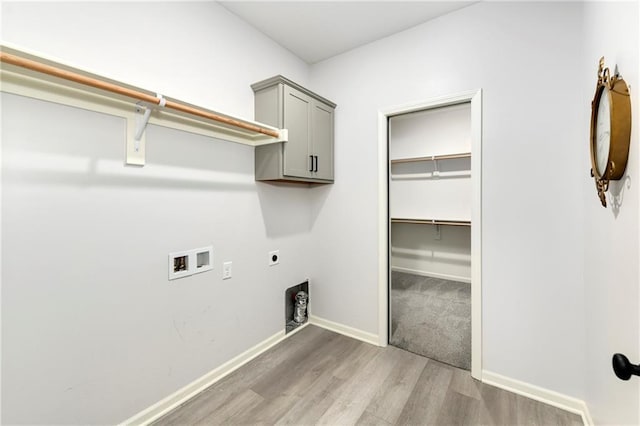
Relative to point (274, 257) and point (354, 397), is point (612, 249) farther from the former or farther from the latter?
point (274, 257)

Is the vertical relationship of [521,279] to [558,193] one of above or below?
below

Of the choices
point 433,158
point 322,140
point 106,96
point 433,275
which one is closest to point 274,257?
point 322,140

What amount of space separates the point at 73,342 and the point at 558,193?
2800 millimetres

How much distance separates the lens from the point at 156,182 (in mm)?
1567

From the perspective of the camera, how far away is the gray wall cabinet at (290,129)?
205cm

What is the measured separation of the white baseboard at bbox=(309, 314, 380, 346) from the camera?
242cm

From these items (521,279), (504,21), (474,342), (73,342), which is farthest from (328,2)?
(474,342)

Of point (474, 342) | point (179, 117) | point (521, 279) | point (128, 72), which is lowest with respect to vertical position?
point (474, 342)

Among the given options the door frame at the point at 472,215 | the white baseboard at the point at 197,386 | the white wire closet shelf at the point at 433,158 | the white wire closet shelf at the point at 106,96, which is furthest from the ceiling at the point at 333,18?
the white baseboard at the point at 197,386

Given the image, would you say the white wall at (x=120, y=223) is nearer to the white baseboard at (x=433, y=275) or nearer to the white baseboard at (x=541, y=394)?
the white baseboard at (x=541, y=394)

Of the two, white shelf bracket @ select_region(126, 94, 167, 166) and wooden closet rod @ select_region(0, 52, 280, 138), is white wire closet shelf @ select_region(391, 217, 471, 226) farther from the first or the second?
white shelf bracket @ select_region(126, 94, 167, 166)

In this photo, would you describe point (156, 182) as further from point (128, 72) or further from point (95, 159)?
point (128, 72)

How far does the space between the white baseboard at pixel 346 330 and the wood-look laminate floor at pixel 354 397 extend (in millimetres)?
185

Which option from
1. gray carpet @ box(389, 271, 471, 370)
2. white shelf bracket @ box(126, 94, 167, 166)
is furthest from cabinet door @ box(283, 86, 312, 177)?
gray carpet @ box(389, 271, 471, 370)
